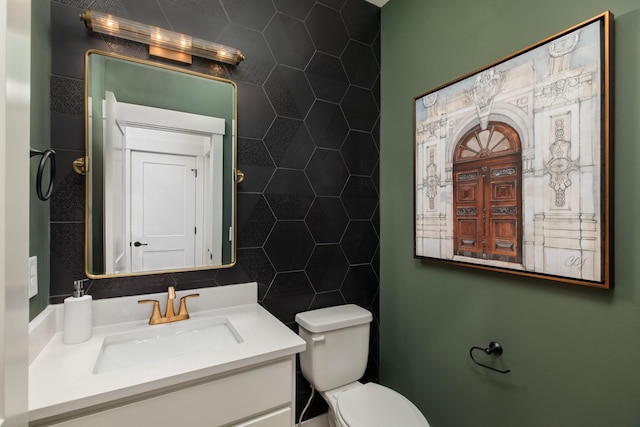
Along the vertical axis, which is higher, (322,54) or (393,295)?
(322,54)

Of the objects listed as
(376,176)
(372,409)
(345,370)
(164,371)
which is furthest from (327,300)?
(164,371)

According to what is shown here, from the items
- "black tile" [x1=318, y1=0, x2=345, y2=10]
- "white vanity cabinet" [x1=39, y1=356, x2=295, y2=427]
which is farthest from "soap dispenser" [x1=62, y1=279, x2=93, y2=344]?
"black tile" [x1=318, y1=0, x2=345, y2=10]

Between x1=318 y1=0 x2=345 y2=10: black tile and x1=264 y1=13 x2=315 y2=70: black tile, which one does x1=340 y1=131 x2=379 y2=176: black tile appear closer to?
x1=264 y1=13 x2=315 y2=70: black tile

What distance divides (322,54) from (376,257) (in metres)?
1.29

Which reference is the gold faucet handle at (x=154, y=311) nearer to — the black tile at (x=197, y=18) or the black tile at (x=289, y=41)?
the black tile at (x=197, y=18)

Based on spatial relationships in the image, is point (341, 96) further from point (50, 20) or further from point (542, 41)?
point (50, 20)

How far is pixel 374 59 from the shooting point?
194 centimetres

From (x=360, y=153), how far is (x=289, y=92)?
565 millimetres

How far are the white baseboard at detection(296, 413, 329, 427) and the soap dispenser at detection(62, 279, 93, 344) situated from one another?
4.05 feet

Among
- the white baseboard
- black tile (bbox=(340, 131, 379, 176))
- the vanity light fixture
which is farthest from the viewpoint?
black tile (bbox=(340, 131, 379, 176))

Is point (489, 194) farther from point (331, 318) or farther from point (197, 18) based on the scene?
point (197, 18)

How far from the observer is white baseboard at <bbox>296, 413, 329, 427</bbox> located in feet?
5.64

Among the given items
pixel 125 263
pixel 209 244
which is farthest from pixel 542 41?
pixel 125 263

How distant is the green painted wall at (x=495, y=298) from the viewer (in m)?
0.95
